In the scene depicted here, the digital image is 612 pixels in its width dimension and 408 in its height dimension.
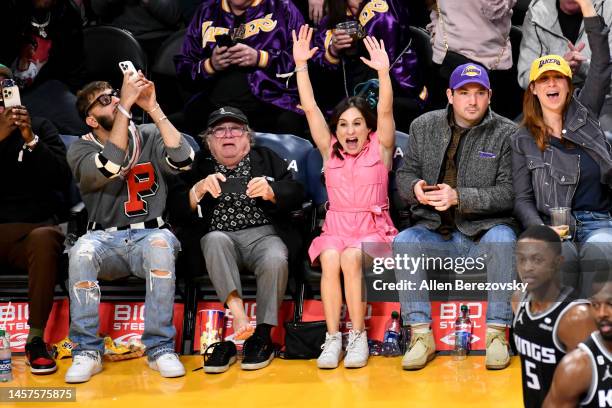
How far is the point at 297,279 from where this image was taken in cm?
634

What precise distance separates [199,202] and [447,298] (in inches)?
60.6

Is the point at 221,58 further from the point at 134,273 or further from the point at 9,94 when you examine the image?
the point at 134,273

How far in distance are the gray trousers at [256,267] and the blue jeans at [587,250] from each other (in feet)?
5.36

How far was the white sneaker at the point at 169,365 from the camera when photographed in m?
5.82

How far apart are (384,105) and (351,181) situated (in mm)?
477

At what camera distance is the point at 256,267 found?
6184 mm

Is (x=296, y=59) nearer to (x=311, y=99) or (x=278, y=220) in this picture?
(x=311, y=99)

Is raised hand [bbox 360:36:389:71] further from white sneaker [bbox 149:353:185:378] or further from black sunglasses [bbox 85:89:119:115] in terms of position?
white sneaker [bbox 149:353:185:378]

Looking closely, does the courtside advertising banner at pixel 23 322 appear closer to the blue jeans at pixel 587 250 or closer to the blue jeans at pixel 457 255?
the blue jeans at pixel 457 255

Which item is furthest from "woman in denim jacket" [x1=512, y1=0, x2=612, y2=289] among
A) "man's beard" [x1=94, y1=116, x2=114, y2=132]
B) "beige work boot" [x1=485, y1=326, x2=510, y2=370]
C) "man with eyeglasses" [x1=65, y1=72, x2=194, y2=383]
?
"man's beard" [x1=94, y1=116, x2=114, y2=132]

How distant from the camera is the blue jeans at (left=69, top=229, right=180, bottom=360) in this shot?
5949mm

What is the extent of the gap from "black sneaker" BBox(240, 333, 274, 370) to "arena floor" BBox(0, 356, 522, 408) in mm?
46

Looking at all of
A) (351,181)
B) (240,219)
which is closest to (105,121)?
(240,219)

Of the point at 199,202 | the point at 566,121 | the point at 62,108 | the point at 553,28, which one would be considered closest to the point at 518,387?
the point at 566,121
